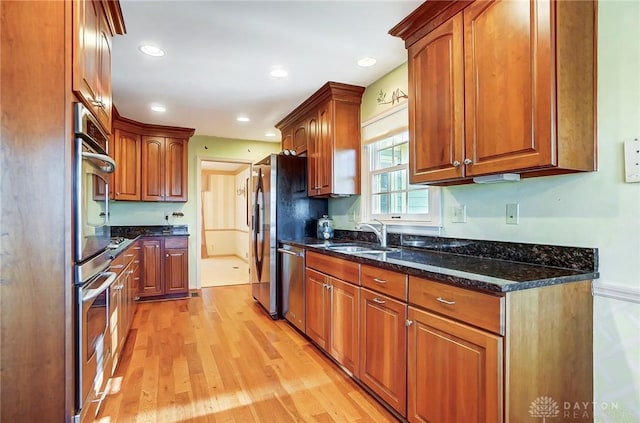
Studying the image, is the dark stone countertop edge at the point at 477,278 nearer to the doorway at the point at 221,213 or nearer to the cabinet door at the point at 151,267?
the cabinet door at the point at 151,267

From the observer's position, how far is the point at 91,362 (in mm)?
1688

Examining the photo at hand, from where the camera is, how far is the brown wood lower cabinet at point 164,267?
4.63 m

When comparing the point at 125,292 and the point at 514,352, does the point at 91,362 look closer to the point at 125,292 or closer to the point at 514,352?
the point at 125,292

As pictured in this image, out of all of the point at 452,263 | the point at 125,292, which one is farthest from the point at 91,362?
the point at 452,263

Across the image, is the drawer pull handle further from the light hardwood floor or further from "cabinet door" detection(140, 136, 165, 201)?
"cabinet door" detection(140, 136, 165, 201)

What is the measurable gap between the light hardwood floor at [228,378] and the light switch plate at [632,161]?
168 cm

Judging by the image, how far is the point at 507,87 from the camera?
1.59m

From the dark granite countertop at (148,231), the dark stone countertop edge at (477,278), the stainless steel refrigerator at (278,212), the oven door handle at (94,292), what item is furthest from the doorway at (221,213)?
the dark stone countertop edge at (477,278)

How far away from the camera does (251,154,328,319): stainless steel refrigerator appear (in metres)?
3.82

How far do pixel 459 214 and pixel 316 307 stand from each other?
141 cm

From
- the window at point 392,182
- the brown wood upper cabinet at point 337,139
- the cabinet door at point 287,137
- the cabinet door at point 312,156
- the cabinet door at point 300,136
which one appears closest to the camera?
the window at point 392,182

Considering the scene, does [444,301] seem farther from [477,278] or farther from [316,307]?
[316,307]
